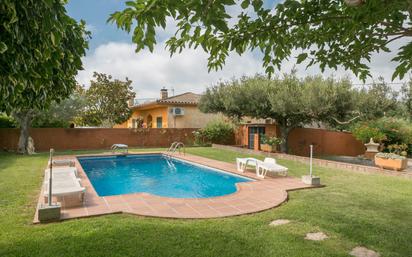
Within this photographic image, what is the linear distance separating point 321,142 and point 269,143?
4832 millimetres

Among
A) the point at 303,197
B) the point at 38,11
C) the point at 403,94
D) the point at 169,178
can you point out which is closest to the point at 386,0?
the point at 38,11

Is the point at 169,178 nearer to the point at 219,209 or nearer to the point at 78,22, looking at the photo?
the point at 219,209

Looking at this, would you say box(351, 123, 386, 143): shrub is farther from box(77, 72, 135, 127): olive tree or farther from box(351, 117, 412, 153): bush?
box(77, 72, 135, 127): olive tree

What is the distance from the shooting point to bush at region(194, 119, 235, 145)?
79.3 ft

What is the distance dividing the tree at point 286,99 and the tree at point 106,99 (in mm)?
11025

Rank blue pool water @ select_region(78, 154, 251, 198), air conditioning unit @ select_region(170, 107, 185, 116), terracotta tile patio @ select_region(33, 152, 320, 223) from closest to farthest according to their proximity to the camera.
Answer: terracotta tile patio @ select_region(33, 152, 320, 223) < blue pool water @ select_region(78, 154, 251, 198) < air conditioning unit @ select_region(170, 107, 185, 116)

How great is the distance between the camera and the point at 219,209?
257 inches

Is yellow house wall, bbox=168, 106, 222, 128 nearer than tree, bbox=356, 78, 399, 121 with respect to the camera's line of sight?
No

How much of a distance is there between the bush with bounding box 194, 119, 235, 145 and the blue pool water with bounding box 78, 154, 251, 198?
258 inches

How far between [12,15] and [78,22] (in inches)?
60.8

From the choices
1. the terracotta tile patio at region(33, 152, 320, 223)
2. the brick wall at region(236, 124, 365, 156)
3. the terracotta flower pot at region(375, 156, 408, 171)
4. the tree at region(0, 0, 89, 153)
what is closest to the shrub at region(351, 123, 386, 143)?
the brick wall at region(236, 124, 365, 156)

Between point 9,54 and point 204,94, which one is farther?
point 204,94

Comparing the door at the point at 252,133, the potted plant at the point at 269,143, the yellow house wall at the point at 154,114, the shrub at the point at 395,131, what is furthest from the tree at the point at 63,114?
the shrub at the point at 395,131

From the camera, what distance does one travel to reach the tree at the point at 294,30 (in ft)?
8.43
